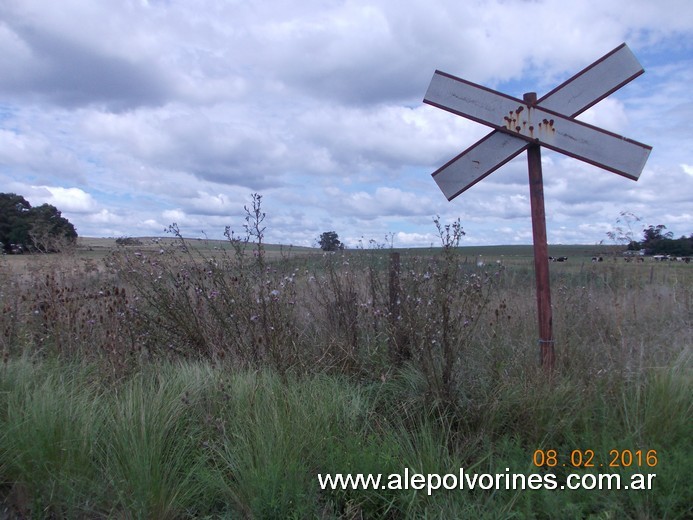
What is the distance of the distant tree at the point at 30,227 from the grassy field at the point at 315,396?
51.7 inches

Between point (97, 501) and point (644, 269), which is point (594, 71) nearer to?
point (97, 501)

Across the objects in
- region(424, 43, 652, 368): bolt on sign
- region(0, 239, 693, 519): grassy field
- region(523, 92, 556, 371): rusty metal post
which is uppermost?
region(424, 43, 652, 368): bolt on sign

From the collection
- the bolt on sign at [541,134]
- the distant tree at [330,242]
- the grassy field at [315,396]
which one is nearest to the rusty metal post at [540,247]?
the bolt on sign at [541,134]

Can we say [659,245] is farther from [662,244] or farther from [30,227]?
[30,227]

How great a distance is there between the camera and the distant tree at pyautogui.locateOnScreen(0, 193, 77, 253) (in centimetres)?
838

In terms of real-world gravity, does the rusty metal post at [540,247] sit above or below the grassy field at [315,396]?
above

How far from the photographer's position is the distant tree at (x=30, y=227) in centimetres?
838

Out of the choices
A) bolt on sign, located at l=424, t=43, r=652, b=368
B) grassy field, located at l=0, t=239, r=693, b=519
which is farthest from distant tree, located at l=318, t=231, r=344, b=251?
bolt on sign, located at l=424, t=43, r=652, b=368

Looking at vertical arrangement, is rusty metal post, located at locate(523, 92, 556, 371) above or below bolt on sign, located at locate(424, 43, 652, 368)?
below

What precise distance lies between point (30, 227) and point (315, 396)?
23.9ft

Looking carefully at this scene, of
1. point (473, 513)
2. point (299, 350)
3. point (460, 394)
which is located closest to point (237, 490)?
point (473, 513)

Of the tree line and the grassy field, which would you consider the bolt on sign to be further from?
the tree line

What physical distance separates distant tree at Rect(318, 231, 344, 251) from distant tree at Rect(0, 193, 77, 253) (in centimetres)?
370

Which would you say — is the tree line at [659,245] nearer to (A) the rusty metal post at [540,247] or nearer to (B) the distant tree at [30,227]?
(A) the rusty metal post at [540,247]
